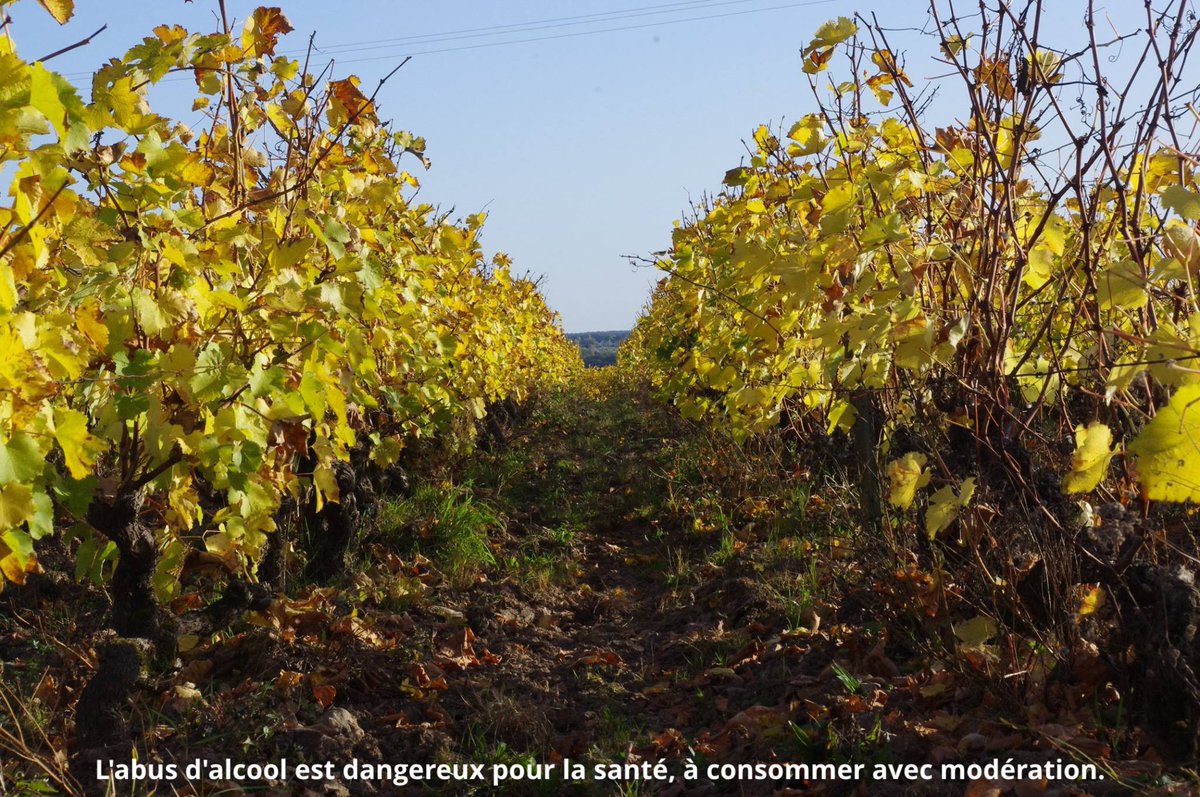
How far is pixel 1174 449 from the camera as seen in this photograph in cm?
132

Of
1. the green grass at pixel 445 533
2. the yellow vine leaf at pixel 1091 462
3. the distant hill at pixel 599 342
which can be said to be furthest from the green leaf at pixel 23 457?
the distant hill at pixel 599 342

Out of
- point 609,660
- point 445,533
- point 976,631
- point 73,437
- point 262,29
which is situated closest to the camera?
point 73,437

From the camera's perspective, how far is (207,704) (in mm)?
3031

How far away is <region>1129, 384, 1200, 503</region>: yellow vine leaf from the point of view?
1295 mm

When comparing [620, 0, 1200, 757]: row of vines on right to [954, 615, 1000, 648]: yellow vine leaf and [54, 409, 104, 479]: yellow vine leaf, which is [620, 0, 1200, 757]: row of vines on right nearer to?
[954, 615, 1000, 648]: yellow vine leaf

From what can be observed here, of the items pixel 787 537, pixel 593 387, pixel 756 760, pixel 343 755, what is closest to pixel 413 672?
pixel 343 755

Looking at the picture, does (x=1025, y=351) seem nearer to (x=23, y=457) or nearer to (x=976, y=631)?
(x=976, y=631)

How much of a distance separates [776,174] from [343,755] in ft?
10.4

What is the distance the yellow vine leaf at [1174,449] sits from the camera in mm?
1295

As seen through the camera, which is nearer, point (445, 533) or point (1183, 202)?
point (1183, 202)

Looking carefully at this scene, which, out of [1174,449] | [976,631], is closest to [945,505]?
[976,631]

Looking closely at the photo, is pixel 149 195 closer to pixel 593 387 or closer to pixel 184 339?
pixel 184 339

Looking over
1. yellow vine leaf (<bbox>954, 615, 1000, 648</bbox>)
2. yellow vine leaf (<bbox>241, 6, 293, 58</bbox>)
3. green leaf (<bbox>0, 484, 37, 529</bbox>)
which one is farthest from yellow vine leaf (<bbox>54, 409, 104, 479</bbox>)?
yellow vine leaf (<bbox>954, 615, 1000, 648</bbox>)

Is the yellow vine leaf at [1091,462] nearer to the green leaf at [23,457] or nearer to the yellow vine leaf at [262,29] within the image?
the green leaf at [23,457]
